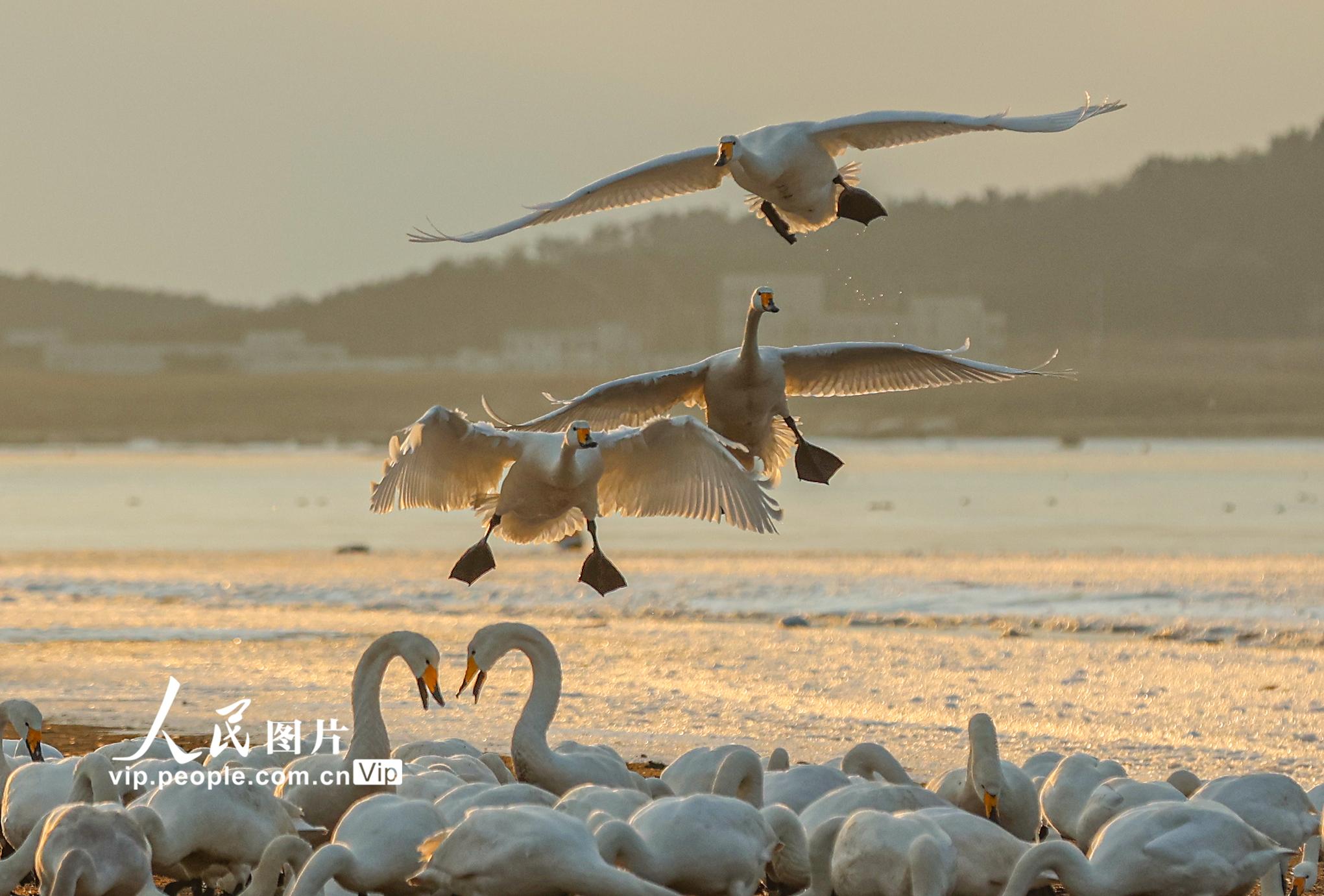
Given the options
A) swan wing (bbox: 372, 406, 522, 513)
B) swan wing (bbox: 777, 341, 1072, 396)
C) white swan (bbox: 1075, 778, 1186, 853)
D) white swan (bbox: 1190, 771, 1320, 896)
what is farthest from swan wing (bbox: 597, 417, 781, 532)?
white swan (bbox: 1190, 771, 1320, 896)

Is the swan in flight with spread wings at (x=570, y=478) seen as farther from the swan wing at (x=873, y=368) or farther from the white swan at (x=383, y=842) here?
the white swan at (x=383, y=842)

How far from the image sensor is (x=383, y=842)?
21.6ft

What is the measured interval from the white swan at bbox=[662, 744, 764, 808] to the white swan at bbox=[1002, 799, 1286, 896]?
1.19 meters

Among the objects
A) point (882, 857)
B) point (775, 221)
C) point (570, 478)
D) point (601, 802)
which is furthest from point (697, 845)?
point (775, 221)

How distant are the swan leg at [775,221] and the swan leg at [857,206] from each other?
35cm

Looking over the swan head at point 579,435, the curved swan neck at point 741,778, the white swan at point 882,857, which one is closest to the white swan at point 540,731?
the curved swan neck at point 741,778

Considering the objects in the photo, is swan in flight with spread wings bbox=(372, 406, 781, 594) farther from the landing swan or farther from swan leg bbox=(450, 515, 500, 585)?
the landing swan

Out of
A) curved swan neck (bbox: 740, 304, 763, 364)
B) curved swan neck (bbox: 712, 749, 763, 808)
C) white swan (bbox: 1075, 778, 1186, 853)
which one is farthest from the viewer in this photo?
curved swan neck (bbox: 740, 304, 763, 364)

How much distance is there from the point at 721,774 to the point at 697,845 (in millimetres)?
954

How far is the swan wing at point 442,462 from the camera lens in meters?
9.64

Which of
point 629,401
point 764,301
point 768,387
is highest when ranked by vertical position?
point 764,301

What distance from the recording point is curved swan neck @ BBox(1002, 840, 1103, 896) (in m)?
6.46

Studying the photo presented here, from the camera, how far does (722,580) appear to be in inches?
818

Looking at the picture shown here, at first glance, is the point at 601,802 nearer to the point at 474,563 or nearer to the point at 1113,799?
the point at 1113,799
